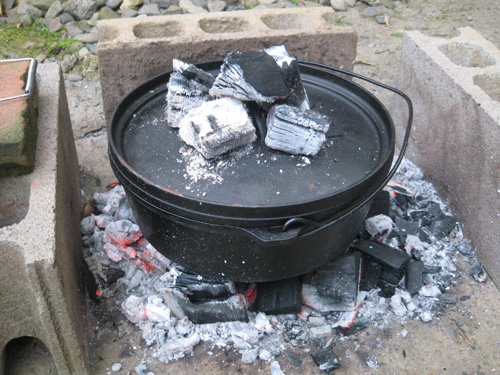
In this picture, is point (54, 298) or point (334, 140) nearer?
point (54, 298)

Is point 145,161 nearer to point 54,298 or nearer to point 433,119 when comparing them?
point 54,298

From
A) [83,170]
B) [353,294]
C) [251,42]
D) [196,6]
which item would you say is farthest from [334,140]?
[196,6]

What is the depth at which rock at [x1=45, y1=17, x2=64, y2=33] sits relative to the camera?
16.5 feet

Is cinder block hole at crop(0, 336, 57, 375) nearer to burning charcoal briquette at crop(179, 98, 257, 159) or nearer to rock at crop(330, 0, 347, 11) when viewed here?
burning charcoal briquette at crop(179, 98, 257, 159)

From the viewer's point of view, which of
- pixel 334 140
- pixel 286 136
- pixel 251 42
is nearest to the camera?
pixel 286 136

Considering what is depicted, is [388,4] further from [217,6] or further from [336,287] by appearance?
[336,287]

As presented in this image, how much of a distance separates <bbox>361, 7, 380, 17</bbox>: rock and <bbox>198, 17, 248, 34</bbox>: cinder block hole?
2928 mm

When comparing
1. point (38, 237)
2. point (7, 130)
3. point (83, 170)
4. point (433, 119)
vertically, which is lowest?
point (83, 170)

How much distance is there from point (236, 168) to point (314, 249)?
481 mm

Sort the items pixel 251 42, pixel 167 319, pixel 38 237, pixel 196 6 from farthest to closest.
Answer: pixel 196 6, pixel 251 42, pixel 167 319, pixel 38 237

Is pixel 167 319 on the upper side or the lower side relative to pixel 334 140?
lower

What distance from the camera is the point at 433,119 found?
3.05 m

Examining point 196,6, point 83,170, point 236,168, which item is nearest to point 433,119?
point 236,168

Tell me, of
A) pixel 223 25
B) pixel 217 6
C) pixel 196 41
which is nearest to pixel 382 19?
pixel 217 6
